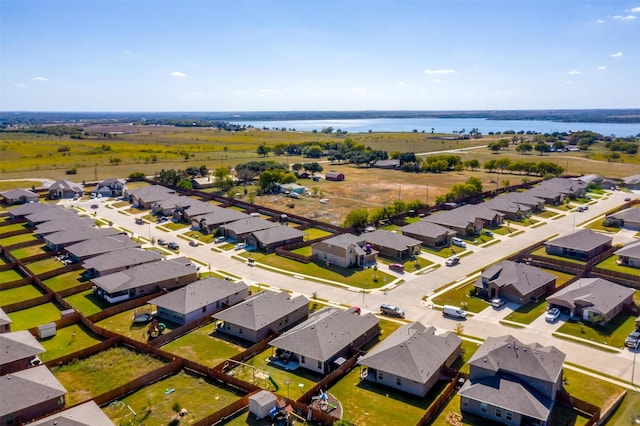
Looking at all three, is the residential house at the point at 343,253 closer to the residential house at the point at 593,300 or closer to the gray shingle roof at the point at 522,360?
the residential house at the point at 593,300

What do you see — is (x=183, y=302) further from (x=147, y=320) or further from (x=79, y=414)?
(x=79, y=414)

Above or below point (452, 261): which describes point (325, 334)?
above

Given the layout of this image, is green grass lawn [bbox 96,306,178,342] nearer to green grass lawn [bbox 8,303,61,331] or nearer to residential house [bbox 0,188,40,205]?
green grass lawn [bbox 8,303,61,331]

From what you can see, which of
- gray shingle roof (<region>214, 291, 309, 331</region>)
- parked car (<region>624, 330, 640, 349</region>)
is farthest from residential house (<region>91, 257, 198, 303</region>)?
parked car (<region>624, 330, 640, 349</region>)

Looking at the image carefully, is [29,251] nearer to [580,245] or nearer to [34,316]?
[34,316]

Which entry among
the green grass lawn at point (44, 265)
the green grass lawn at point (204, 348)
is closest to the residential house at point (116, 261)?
the green grass lawn at point (44, 265)

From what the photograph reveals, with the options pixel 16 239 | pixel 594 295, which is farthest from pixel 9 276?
pixel 594 295
